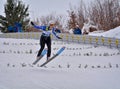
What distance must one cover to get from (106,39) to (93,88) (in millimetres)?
21716

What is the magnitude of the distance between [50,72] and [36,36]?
2997cm

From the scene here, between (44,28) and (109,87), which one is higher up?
(44,28)

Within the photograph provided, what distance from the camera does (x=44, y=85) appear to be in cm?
739

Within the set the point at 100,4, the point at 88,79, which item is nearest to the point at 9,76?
the point at 88,79

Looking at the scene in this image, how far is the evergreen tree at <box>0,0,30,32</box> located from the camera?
182ft

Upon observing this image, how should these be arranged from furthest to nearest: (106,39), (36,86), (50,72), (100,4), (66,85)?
(100,4), (106,39), (50,72), (66,85), (36,86)

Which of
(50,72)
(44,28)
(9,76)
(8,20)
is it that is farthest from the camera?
(8,20)

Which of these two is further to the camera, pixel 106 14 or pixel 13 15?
pixel 106 14

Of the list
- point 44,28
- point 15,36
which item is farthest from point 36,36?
point 44,28

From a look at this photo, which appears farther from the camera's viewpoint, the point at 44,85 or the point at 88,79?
the point at 88,79

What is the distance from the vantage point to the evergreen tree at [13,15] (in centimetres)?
5547

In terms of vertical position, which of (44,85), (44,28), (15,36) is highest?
(44,28)

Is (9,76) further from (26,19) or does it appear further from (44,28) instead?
(26,19)

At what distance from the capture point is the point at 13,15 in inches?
2219
